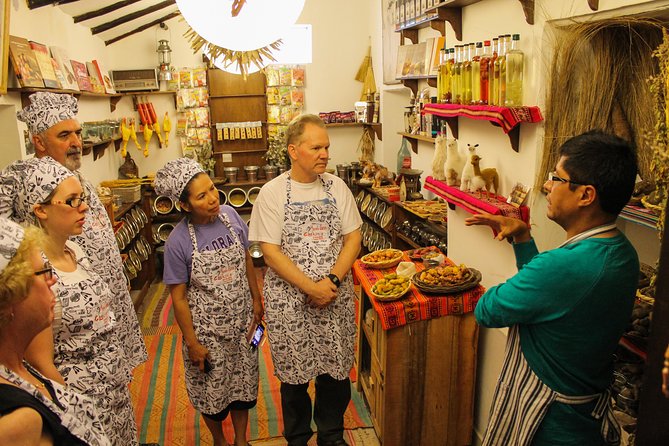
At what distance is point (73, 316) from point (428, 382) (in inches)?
66.8

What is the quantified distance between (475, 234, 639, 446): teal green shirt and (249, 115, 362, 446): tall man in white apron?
91 cm

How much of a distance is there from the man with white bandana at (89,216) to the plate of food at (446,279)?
139cm

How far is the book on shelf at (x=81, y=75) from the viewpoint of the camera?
4.57 metres

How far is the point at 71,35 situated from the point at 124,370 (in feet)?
12.9

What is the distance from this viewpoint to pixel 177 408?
3391 mm

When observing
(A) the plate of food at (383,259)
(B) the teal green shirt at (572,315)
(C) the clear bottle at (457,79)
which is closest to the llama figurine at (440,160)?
(C) the clear bottle at (457,79)

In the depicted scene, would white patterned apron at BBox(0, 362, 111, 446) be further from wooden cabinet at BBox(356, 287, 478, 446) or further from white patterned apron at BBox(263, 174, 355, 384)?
wooden cabinet at BBox(356, 287, 478, 446)

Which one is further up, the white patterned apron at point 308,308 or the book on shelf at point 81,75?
the book on shelf at point 81,75

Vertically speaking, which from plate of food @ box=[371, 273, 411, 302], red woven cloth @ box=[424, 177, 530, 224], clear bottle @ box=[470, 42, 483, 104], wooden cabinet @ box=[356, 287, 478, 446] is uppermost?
clear bottle @ box=[470, 42, 483, 104]

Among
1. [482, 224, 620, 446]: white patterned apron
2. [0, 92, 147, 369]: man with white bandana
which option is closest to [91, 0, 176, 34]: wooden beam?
[0, 92, 147, 369]: man with white bandana

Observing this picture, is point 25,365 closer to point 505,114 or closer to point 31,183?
point 31,183

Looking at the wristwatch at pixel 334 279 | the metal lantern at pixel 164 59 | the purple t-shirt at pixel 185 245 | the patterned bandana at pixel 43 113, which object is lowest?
the wristwatch at pixel 334 279

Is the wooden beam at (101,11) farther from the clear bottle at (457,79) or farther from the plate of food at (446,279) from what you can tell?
the plate of food at (446,279)

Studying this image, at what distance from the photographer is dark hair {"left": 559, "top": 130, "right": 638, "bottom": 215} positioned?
1.44m
